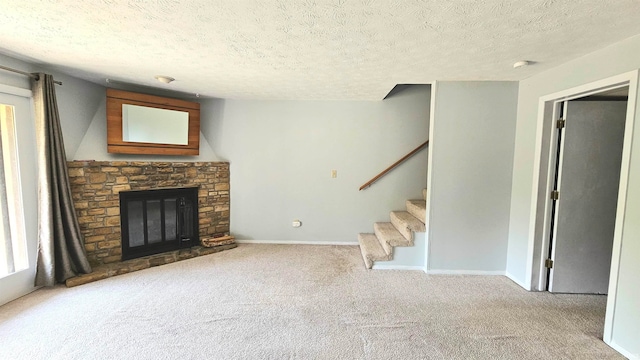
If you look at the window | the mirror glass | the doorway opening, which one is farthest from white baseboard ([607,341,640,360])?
the window

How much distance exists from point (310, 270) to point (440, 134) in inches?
84.9

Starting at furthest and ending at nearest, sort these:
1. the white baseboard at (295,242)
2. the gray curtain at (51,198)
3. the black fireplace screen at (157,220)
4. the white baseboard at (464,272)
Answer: the white baseboard at (295,242)
the black fireplace screen at (157,220)
the white baseboard at (464,272)
the gray curtain at (51,198)

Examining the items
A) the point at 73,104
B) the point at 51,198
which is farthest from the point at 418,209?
the point at 73,104

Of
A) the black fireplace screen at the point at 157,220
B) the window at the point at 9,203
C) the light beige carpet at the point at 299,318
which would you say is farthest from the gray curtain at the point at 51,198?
the black fireplace screen at the point at 157,220

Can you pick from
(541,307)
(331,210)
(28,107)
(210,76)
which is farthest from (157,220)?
(541,307)

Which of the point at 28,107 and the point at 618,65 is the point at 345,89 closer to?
the point at 618,65

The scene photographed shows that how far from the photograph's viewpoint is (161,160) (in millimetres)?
3506

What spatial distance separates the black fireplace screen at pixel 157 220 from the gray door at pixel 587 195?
14.1 ft

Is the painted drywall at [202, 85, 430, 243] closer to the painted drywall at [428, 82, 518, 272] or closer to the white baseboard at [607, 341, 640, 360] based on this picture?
the painted drywall at [428, 82, 518, 272]

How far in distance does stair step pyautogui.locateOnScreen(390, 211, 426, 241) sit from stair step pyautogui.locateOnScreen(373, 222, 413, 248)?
0.05 m

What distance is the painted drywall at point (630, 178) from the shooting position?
5.70ft

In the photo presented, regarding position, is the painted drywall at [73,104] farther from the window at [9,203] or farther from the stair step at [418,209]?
the stair step at [418,209]

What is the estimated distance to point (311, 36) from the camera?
1835mm

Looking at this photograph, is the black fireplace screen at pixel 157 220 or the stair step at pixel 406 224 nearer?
the stair step at pixel 406 224
